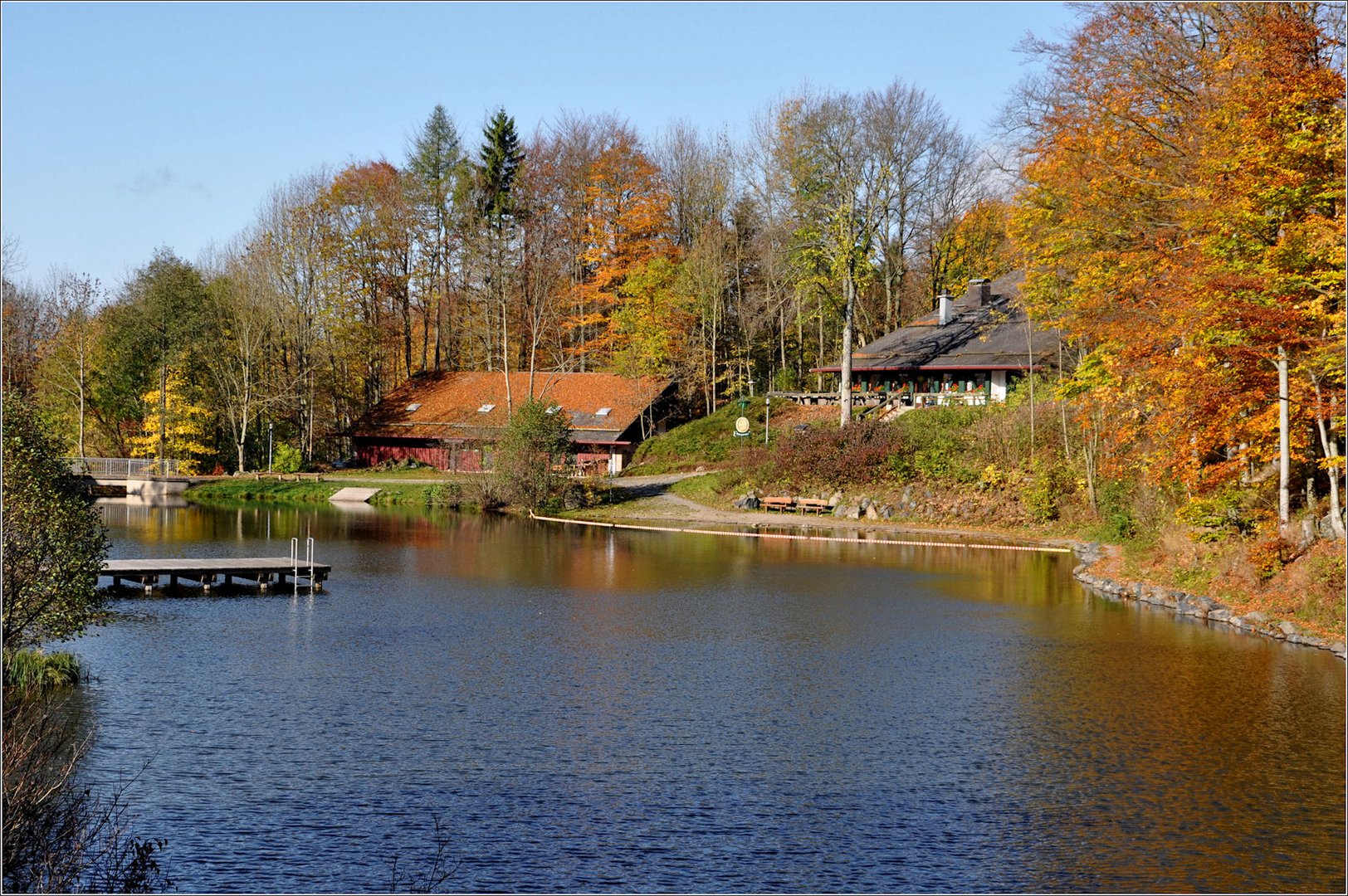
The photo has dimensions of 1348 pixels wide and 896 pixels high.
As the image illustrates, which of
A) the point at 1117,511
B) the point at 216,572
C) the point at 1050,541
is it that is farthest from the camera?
the point at 1050,541

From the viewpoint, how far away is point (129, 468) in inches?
2313

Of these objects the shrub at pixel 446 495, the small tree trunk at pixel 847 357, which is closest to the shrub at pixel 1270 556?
the small tree trunk at pixel 847 357

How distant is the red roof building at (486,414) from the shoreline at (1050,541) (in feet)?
19.3

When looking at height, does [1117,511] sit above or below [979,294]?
below

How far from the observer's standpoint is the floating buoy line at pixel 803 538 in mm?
37438

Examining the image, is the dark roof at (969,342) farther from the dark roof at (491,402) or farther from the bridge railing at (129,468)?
the bridge railing at (129,468)

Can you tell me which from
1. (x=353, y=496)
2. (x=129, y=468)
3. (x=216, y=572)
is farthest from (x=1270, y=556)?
(x=129, y=468)

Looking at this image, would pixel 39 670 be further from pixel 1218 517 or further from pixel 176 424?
pixel 176 424

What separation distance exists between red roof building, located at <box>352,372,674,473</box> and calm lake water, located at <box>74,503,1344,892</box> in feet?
92.6

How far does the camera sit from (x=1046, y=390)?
44.3 meters

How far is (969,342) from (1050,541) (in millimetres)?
16275

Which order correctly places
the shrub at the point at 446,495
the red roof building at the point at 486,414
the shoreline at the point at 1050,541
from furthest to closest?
the red roof building at the point at 486,414, the shrub at the point at 446,495, the shoreline at the point at 1050,541

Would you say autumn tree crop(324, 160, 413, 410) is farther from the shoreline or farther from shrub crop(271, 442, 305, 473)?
the shoreline

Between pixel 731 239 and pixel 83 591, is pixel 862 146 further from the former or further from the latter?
pixel 83 591
